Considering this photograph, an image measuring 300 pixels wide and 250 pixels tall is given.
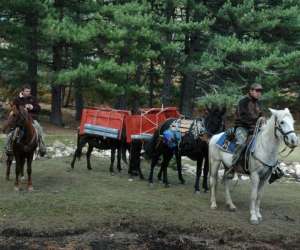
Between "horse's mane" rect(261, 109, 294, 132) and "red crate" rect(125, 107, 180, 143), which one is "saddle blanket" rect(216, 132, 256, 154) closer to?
"horse's mane" rect(261, 109, 294, 132)

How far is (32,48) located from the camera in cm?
2438

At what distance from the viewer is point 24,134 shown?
11.7 meters

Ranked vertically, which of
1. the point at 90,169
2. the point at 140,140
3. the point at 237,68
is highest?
the point at 237,68

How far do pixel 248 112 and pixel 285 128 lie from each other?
105 cm

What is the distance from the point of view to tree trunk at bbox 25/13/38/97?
23.1 meters

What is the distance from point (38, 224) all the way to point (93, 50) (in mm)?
16448

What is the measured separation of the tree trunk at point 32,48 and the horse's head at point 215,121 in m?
12.7

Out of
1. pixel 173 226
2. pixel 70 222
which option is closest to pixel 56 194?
pixel 70 222

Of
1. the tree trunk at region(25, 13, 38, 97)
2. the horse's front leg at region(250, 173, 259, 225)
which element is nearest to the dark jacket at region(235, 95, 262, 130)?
the horse's front leg at region(250, 173, 259, 225)

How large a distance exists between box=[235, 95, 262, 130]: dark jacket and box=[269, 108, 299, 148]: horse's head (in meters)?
0.69

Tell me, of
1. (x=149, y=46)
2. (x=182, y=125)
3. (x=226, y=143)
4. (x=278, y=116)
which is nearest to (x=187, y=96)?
(x=149, y=46)

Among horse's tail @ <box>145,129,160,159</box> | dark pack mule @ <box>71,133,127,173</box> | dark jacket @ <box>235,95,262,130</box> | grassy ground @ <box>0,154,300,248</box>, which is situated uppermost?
dark jacket @ <box>235,95,262,130</box>

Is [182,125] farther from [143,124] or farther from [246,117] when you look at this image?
[246,117]

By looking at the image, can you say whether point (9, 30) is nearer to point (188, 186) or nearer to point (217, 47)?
point (217, 47)
